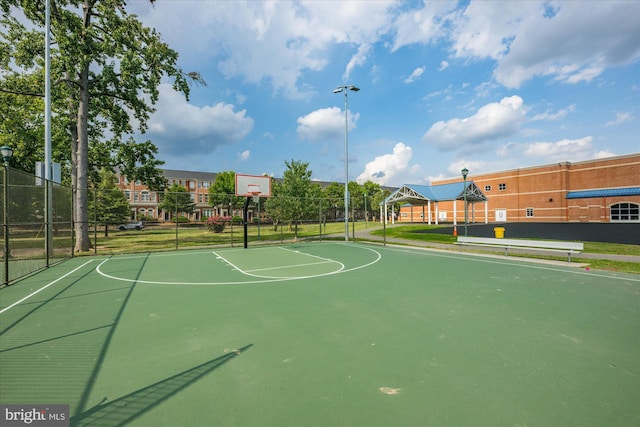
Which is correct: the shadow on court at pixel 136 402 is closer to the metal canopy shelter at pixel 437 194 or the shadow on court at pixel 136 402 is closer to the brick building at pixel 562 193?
the brick building at pixel 562 193

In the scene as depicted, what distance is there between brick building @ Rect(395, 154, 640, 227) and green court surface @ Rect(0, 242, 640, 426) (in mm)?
30291

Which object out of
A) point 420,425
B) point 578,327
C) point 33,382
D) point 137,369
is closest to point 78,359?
point 33,382

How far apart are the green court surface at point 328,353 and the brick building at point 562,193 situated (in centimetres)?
3029

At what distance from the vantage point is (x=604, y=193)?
39406 mm

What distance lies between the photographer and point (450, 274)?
9.44 meters

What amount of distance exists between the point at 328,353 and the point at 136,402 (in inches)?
92.9

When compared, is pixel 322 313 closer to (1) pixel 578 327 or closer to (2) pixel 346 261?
(1) pixel 578 327

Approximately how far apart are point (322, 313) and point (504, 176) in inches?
2255

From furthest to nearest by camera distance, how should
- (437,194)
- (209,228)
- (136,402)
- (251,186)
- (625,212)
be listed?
(437,194) < (625,212) < (209,228) < (251,186) < (136,402)

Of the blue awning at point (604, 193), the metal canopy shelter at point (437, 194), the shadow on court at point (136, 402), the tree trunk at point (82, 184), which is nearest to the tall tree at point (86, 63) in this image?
the tree trunk at point (82, 184)

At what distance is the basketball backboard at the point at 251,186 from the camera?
19750 mm

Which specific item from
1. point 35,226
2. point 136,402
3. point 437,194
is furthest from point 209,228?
point 136,402

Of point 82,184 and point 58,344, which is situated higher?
point 82,184

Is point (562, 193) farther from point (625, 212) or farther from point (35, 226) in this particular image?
point (35, 226)
